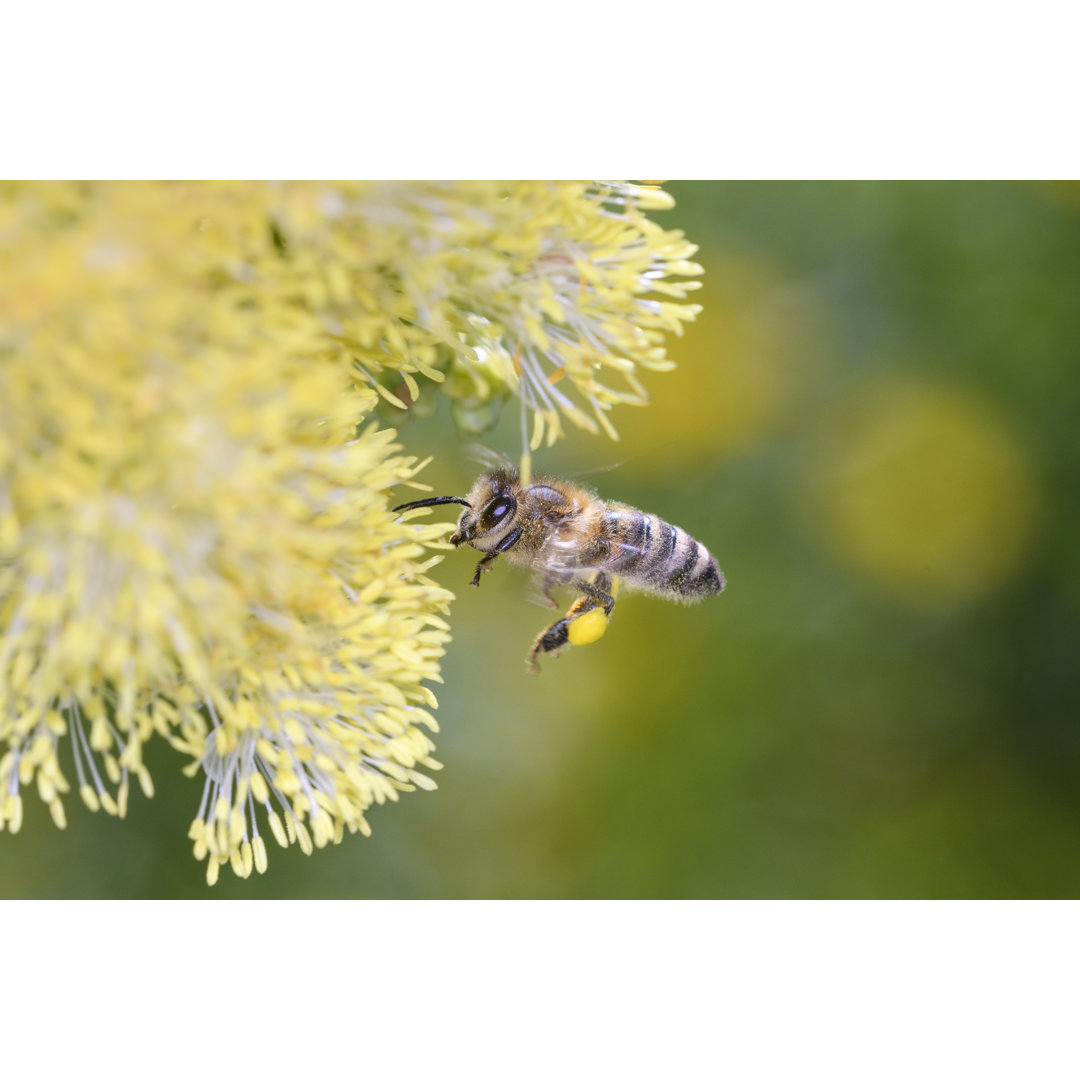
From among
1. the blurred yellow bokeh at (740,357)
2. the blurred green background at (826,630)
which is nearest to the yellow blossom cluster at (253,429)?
the blurred green background at (826,630)

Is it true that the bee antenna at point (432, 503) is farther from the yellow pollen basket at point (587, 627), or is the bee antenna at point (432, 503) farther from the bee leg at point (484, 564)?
the yellow pollen basket at point (587, 627)

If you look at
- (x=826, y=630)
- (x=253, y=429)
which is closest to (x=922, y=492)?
(x=826, y=630)

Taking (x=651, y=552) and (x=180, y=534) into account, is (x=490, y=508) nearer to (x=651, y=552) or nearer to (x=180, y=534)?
(x=651, y=552)
